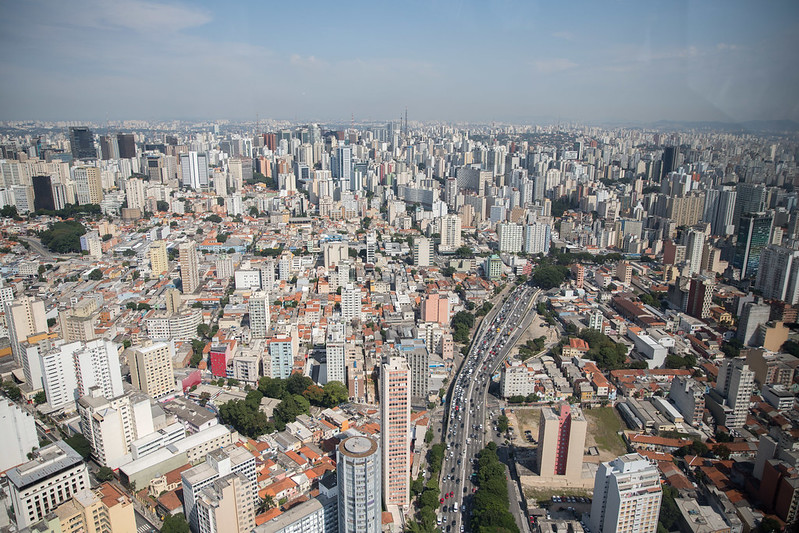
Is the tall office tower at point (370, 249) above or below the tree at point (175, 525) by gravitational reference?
above

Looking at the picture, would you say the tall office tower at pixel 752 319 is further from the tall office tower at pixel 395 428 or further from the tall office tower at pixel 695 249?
the tall office tower at pixel 395 428

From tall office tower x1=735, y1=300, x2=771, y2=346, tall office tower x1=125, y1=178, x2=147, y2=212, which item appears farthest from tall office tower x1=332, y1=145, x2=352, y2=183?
tall office tower x1=735, y1=300, x2=771, y2=346

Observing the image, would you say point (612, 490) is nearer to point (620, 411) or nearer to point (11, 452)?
point (620, 411)

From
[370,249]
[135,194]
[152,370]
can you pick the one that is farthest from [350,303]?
[135,194]

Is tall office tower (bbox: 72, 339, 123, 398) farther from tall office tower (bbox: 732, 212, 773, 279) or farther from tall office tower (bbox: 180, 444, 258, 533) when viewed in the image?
tall office tower (bbox: 732, 212, 773, 279)

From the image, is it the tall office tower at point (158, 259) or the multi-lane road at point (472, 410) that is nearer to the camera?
the multi-lane road at point (472, 410)

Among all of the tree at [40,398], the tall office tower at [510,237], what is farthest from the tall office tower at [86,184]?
the tall office tower at [510,237]
